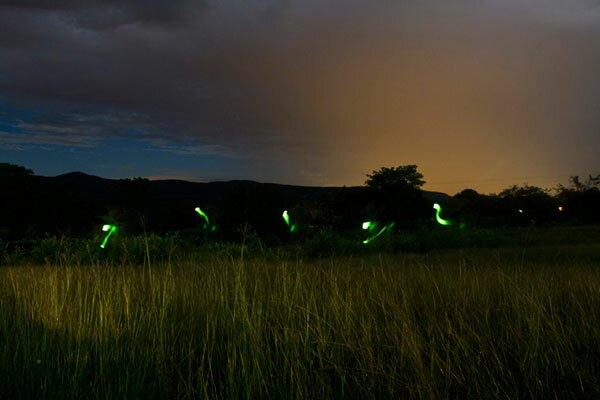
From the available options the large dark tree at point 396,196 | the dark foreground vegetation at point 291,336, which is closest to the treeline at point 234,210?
the large dark tree at point 396,196

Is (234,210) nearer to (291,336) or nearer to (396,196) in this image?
(396,196)

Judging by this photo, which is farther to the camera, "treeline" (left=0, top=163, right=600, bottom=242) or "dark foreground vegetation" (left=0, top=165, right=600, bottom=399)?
"treeline" (left=0, top=163, right=600, bottom=242)

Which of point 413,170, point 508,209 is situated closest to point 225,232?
point 413,170

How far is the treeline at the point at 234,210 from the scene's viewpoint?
15.0m

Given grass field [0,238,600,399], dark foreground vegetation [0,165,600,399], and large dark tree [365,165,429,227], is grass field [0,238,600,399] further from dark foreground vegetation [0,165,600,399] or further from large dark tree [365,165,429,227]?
large dark tree [365,165,429,227]

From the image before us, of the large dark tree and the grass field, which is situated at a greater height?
the large dark tree

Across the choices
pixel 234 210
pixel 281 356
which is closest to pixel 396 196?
pixel 234 210

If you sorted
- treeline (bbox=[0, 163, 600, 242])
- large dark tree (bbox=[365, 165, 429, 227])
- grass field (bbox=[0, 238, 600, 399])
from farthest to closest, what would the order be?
large dark tree (bbox=[365, 165, 429, 227])
treeline (bbox=[0, 163, 600, 242])
grass field (bbox=[0, 238, 600, 399])

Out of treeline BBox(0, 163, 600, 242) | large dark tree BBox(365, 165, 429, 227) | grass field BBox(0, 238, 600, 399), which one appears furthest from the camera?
large dark tree BBox(365, 165, 429, 227)

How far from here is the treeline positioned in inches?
592

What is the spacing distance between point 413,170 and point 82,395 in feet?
61.4

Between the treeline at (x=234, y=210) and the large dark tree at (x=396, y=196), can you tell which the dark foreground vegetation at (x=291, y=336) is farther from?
the large dark tree at (x=396, y=196)

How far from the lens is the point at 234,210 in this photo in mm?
16344

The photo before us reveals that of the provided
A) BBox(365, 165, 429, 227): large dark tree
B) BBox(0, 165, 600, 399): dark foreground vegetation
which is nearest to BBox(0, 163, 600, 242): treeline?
BBox(365, 165, 429, 227): large dark tree
